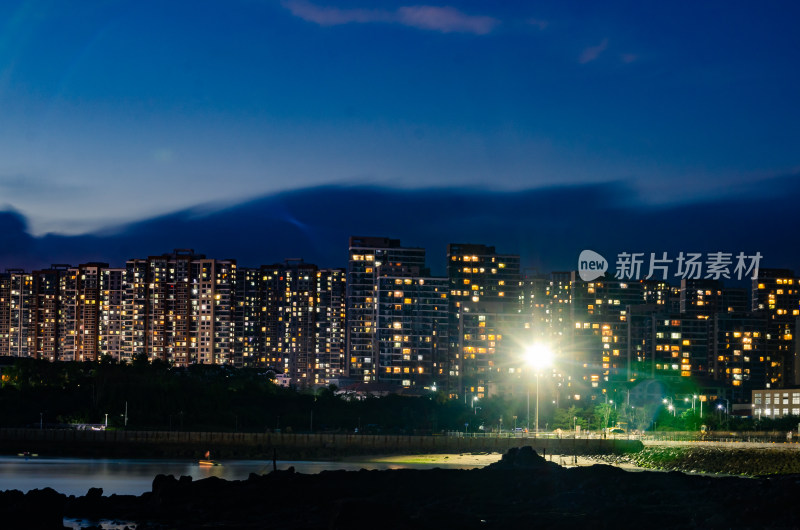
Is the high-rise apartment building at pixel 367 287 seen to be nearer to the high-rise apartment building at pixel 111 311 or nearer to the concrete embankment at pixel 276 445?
the high-rise apartment building at pixel 111 311

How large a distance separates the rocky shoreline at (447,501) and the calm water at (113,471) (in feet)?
30.5

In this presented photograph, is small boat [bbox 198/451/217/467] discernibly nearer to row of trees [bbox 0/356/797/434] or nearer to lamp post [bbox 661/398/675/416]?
row of trees [bbox 0/356/797/434]

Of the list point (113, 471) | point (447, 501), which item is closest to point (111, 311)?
point (113, 471)

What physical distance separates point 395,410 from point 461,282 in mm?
42062

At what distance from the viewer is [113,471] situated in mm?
63469

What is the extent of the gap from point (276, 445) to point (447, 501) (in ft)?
125

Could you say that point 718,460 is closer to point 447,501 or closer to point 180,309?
point 447,501

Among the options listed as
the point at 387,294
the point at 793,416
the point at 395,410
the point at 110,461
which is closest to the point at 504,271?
the point at 387,294

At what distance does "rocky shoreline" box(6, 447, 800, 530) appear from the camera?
1325 inches

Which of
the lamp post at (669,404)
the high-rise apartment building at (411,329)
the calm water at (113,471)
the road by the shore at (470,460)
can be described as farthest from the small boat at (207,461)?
the high-rise apartment building at (411,329)

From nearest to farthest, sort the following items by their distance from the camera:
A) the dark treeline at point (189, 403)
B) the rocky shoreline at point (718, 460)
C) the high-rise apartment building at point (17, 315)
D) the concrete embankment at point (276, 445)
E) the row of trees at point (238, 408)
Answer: the rocky shoreline at point (718, 460)
the concrete embankment at point (276, 445)
the dark treeline at point (189, 403)
the row of trees at point (238, 408)
the high-rise apartment building at point (17, 315)

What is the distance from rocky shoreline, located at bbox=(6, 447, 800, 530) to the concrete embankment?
27.2 metres

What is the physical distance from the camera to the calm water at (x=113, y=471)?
5278 centimetres

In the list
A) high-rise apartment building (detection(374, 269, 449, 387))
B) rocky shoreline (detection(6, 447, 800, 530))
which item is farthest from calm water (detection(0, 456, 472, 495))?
high-rise apartment building (detection(374, 269, 449, 387))
